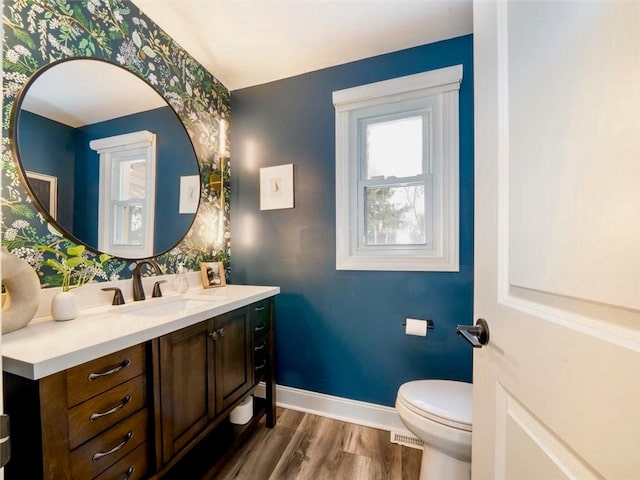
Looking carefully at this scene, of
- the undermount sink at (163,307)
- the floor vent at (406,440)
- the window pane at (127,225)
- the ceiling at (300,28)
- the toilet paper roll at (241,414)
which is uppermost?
the ceiling at (300,28)

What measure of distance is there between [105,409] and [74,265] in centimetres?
59

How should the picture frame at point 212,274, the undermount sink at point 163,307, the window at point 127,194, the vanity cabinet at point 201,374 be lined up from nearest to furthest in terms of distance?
the vanity cabinet at point 201,374 → the undermount sink at point 163,307 → the window at point 127,194 → the picture frame at point 212,274

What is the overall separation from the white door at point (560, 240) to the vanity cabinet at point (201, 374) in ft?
3.45

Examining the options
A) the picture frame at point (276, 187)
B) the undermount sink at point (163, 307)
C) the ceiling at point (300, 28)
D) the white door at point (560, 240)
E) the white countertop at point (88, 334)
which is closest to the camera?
the white door at point (560, 240)

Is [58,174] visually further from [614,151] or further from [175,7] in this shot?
[614,151]

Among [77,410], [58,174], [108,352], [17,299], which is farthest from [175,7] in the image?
[77,410]

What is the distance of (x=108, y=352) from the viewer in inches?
31.4

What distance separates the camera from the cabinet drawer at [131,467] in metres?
0.82

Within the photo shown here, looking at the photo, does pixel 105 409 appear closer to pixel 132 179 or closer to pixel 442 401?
pixel 132 179

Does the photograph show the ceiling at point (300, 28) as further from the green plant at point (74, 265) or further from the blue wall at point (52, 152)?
the green plant at point (74, 265)

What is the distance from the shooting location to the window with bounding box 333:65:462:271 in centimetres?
157

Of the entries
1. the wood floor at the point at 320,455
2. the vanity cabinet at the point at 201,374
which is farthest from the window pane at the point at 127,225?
the wood floor at the point at 320,455

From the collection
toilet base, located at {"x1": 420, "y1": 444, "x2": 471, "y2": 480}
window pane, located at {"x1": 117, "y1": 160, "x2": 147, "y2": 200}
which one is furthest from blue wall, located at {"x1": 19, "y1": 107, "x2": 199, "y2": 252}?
toilet base, located at {"x1": 420, "y1": 444, "x2": 471, "y2": 480}

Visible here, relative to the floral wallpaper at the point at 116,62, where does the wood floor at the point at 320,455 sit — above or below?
below
